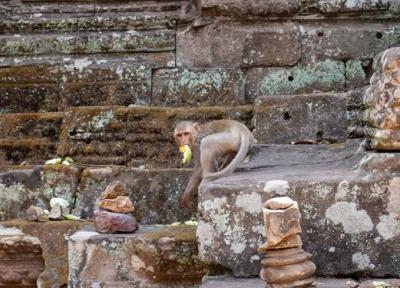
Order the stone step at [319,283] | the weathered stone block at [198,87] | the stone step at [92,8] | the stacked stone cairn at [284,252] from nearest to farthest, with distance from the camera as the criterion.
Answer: the stacked stone cairn at [284,252] < the stone step at [319,283] < the weathered stone block at [198,87] < the stone step at [92,8]

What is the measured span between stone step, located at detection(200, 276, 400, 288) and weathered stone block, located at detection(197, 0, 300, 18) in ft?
10.7

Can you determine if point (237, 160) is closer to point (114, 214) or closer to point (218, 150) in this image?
point (218, 150)

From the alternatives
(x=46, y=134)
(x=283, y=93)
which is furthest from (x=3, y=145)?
(x=283, y=93)

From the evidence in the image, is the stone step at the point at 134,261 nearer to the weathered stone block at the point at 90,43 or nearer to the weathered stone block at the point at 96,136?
the weathered stone block at the point at 96,136

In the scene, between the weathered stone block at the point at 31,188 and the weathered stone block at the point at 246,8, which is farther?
the weathered stone block at the point at 246,8

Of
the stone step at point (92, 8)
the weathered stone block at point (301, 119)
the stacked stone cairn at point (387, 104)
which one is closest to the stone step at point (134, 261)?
the stacked stone cairn at point (387, 104)

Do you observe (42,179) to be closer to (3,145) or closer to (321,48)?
(3,145)

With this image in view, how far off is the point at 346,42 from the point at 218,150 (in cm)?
244

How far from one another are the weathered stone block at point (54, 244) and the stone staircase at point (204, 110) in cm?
1

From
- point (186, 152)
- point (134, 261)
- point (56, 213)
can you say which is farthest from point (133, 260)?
point (186, 152)

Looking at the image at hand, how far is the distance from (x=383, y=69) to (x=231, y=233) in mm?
1015

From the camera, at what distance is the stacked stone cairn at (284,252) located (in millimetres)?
2844

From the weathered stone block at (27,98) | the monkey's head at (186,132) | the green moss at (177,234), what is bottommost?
the green moss at (177,234)

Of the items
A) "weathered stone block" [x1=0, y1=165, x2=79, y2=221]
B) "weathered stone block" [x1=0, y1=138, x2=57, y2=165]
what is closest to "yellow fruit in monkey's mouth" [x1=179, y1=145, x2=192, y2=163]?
"weathered stone block" [x1=0, y1=165, x2=79, y2=221]
